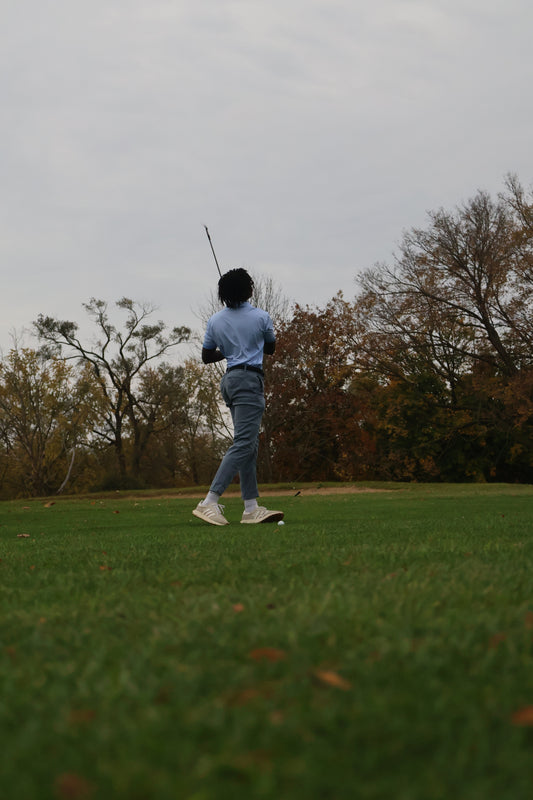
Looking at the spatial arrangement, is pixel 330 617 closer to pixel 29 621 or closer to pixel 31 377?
pixel 29 621

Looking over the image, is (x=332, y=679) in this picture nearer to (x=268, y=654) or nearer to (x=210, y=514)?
(x=268, y=654)

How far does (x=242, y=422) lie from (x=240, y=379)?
443 mm

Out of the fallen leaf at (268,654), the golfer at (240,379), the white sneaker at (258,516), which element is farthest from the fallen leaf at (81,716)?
the white sneaker at (258,516)

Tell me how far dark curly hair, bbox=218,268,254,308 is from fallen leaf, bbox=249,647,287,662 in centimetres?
610

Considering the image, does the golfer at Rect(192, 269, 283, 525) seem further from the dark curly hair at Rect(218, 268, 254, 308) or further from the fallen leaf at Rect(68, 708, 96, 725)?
the fallen leaf at Rect(68, 708, 96, 725)

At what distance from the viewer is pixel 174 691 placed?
1581mm

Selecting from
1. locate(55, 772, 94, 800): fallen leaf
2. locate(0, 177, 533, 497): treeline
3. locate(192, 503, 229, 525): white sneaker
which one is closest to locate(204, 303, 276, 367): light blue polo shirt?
locate(192, 503, 229, 525): white sneaker

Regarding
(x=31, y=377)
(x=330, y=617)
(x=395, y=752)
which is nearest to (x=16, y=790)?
(x=395, y=752)

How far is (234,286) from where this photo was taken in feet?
25.3

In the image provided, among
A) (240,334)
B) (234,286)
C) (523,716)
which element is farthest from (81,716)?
(234,286)

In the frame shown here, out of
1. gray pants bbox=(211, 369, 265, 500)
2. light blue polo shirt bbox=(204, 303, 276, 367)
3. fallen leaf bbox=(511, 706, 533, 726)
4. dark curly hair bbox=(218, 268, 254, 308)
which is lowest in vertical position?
fallen leaf bbox=(511, 706, 533, 726)

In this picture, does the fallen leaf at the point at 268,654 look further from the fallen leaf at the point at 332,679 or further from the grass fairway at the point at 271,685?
the fallen leaf at the point at 332,679

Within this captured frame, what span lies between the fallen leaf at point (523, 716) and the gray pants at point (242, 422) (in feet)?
19.6

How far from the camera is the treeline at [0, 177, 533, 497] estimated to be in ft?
105
